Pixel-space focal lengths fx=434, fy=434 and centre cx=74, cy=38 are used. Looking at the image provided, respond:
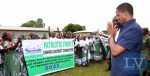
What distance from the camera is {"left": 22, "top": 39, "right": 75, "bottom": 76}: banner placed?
44.7ft

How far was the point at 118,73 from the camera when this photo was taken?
561 centimetres

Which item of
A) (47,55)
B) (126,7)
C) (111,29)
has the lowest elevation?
(47,55)

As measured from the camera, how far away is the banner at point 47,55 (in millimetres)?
13617

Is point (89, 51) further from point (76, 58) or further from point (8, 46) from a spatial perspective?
point (8, 46)

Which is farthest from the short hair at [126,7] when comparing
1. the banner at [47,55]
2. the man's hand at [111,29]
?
the banner at [47,55]

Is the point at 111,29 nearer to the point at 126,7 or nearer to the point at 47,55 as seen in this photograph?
the point at 126,7

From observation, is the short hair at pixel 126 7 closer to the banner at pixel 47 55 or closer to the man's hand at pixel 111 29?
the man's hand at pixel 111 29

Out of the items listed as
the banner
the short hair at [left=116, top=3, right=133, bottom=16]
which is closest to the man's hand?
the short hair at [left=116, top=3, right=133, bottom=16]

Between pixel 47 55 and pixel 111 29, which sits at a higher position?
pixel 111 29

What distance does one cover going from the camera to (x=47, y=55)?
15203 millimetres

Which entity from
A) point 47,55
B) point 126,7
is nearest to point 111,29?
point 126,7

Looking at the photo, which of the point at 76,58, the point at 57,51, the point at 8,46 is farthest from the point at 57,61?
the point at 8,46

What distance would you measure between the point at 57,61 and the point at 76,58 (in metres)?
2.96

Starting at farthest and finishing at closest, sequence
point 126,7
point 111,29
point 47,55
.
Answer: point 47,55 < point 126,7 < point 111,29
